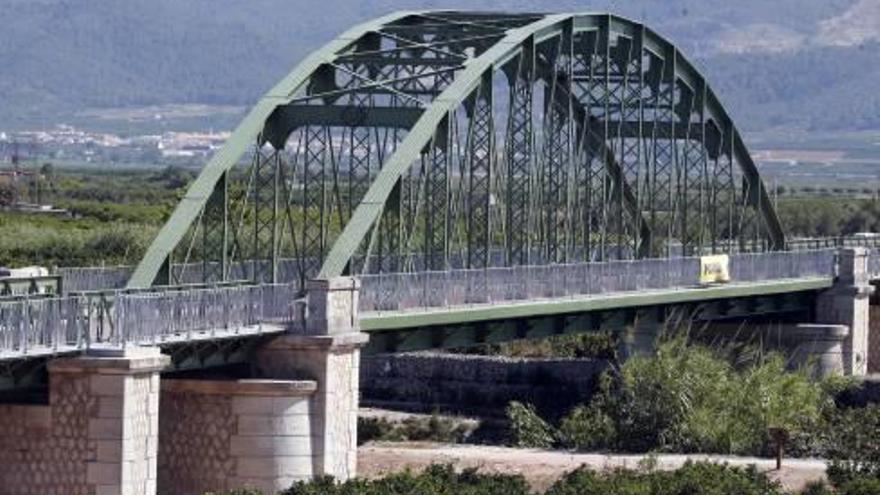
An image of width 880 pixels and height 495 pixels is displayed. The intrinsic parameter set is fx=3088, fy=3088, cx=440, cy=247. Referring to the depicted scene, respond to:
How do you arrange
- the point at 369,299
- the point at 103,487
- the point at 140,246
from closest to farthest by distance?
the point at 103,487 → the point at 369,299 → the point at 140,246

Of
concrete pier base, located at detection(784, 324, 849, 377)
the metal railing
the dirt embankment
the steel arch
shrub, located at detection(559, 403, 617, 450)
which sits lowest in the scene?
the dirt embankment

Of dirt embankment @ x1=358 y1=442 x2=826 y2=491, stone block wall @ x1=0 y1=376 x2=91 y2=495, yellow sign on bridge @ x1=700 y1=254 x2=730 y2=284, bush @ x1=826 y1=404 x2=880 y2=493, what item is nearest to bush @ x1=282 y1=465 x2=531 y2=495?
stone block wall @ x1=0 y1=376 x2=91 y2=495

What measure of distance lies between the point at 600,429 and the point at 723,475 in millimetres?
15469

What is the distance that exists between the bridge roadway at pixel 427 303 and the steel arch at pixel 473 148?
134 centimetres

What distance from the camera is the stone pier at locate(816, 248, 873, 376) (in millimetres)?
83875

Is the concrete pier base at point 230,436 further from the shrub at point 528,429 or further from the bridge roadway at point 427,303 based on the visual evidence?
the shrub at point 528,429

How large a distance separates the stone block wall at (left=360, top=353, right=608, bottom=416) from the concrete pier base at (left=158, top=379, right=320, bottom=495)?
2886 centimetres

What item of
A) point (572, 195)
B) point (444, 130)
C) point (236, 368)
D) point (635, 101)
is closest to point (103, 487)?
point (236, 368)

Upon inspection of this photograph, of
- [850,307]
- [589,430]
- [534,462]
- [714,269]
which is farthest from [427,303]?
[850,307]

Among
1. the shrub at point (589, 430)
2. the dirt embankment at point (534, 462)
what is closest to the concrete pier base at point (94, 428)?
the dirt embankment at point (534, 462)

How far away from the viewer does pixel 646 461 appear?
61.1 m

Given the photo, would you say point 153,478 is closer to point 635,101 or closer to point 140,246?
point 635,101

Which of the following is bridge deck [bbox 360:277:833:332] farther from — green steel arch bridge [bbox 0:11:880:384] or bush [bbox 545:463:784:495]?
bush [bbox 545:463:784:495]

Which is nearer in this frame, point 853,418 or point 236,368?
point 236,368
